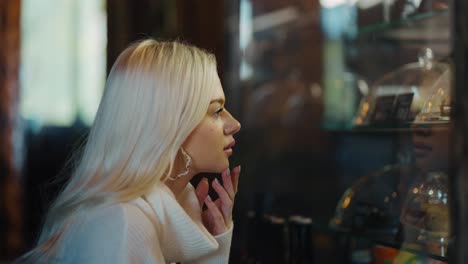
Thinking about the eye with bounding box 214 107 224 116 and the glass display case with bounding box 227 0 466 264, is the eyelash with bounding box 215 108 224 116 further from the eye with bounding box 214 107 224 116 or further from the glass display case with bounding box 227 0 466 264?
the glass display case with bounding box 227 0 466 264

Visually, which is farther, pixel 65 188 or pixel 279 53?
pixel 279 53

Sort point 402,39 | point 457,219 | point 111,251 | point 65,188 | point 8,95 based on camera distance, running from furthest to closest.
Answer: point 8,95
point 402,39
point 65,188
point 111,251
point 457,219

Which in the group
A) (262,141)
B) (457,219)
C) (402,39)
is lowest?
(262,141)

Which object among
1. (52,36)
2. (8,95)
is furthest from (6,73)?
(52,36)

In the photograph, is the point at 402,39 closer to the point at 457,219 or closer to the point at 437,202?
the point at 437,202

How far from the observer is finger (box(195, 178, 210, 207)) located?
3.76ft

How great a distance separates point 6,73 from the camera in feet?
10.7

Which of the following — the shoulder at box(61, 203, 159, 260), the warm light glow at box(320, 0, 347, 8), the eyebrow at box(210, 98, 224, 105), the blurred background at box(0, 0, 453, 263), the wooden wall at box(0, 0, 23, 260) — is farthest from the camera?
the wooden wall at box(0, 0, 23, 260)

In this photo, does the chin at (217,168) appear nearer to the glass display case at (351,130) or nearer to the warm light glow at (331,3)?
the glass display case at (351,130)

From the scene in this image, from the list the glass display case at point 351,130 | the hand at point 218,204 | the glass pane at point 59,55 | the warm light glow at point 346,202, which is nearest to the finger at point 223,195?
the hand at point 218,204

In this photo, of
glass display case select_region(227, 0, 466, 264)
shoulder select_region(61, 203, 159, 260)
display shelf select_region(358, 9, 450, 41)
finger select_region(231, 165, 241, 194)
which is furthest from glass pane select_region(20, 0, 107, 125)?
shoulder select_region(61, 203, 159, 260)

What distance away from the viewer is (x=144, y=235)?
1.01 metres

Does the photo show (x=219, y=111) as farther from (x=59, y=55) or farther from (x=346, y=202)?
(x=59, y=55)

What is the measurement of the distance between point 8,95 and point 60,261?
7.72 ft
